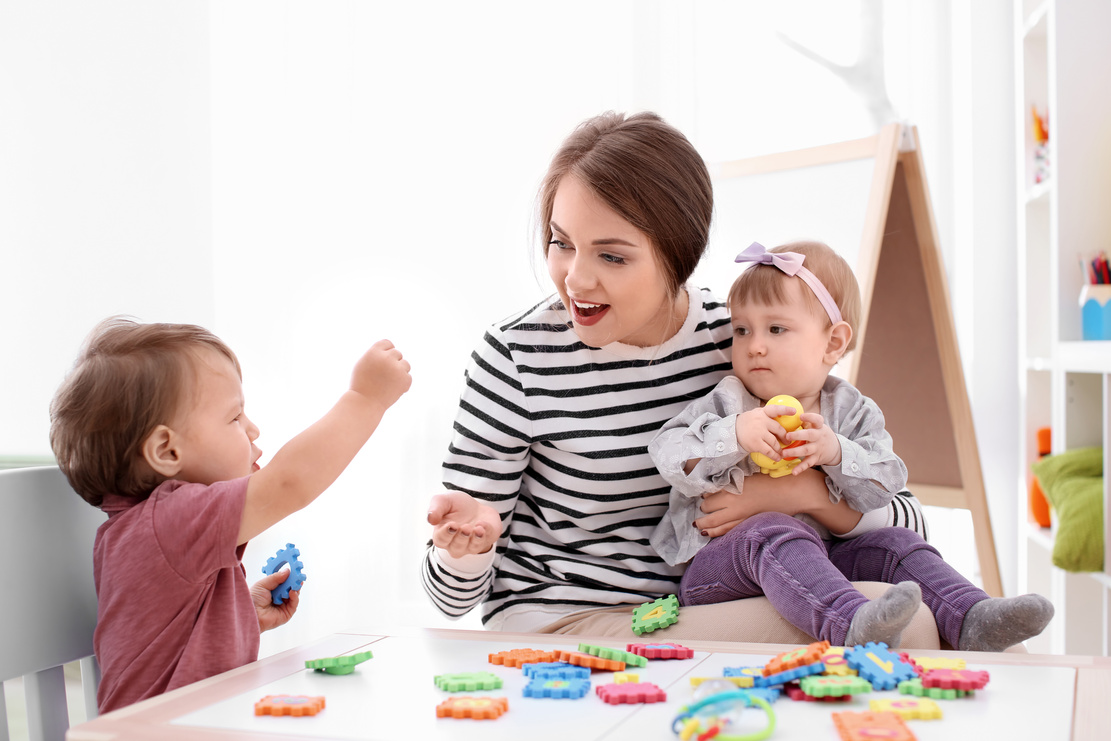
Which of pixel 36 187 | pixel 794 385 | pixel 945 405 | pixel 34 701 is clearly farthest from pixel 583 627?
pixel 36 187

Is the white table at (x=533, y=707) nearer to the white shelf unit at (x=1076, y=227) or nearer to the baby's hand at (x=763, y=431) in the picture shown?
the baby's hand at (x=763, y=431)

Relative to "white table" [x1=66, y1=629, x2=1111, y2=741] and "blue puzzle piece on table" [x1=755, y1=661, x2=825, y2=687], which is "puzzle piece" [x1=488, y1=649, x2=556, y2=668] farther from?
"blue puzzle piece on table" [x1=755, y1=661, x2=825, y2=687]

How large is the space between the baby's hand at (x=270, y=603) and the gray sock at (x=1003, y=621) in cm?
74

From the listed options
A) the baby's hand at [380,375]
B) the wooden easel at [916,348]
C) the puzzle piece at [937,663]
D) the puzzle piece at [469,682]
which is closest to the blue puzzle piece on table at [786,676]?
the puzzle piece at [937,663]

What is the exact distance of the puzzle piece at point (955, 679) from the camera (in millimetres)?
689

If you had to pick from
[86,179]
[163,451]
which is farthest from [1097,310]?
[86,179]

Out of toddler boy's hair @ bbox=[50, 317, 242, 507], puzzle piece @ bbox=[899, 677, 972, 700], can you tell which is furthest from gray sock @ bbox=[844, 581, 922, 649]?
toddler boy's hair @ bbox=[50, 317, 242, 507]

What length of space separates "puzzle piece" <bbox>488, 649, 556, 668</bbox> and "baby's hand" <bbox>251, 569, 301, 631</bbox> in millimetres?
327

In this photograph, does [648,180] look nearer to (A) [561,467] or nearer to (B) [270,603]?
(A) [561,467]

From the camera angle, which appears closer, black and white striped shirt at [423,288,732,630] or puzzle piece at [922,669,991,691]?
puzzle piece at [922,669,991,691]

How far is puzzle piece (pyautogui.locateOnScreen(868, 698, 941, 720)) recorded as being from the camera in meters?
0.63

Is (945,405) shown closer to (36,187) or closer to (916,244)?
(916,244)

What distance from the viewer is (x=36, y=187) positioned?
5.87 ft

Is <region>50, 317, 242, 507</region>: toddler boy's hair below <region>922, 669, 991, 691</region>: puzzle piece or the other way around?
the other way around
